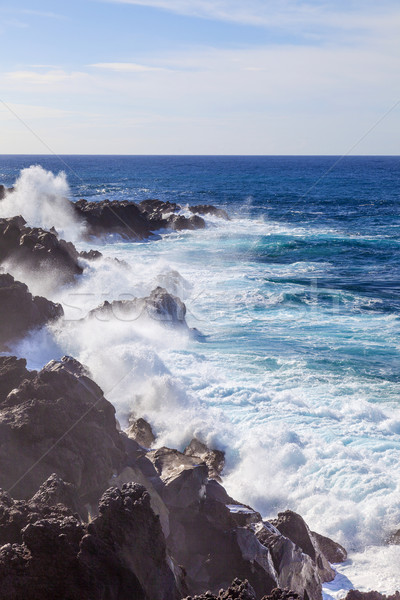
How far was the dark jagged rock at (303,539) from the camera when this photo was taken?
877 centimetres

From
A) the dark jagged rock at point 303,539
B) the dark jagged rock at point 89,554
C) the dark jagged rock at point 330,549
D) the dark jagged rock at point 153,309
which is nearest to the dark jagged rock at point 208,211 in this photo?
the dark jagged rock at point 153,309

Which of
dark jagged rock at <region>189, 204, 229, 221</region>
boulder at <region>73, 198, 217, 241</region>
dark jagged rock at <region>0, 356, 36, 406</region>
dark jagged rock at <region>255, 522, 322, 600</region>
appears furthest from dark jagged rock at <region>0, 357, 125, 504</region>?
dark jagged rock at <region>189, 204, 229, 221</region>

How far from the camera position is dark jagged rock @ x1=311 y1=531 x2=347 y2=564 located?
9367mm

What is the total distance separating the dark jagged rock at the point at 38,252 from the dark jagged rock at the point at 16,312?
19.4ft

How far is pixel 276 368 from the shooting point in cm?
1702

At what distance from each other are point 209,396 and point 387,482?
5.16 m

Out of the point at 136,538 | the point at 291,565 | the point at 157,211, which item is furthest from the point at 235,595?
A: the point at 157,211

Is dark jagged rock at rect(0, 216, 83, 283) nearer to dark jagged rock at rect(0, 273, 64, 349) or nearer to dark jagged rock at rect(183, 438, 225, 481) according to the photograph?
dark jagged rock at rect(0, 273, 64, 349)

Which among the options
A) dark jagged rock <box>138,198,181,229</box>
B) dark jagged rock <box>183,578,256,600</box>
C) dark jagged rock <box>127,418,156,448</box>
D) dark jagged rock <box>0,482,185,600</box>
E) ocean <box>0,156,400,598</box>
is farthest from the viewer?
dark jagged rock <box>138,198,181,229</box>

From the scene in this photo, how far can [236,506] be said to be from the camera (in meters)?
9.28

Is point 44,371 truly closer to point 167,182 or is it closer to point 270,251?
point 270,251

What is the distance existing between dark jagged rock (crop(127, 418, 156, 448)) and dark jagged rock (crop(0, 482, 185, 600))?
18.9ft

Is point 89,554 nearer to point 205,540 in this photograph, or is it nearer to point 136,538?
point 136,538

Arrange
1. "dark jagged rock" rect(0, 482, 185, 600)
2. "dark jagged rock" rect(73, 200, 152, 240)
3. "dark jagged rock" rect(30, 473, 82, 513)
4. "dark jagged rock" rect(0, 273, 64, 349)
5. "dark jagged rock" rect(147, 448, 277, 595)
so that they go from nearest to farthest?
1. "dark jagged rock" rect(0, 482, 185, 600)
2. "dark jagged rock" rect(30, 473, 82, 513)
3. "dark jagged rock" rect(147, 448, 277, 595)
4. "dark jagged rock" rect(0, 273, 64, 349)
5. "dark jagged rock" rect(73, 200, 152, 240)
